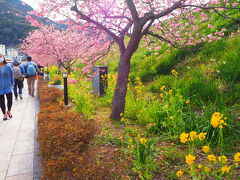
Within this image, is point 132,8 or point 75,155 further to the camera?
point 132,8

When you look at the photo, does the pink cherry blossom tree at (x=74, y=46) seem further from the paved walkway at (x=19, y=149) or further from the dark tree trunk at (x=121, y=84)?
the paved walkway at (x=19, y=149)

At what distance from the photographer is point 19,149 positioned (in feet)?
12.1

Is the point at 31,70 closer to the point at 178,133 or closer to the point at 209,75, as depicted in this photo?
the point at 209,75

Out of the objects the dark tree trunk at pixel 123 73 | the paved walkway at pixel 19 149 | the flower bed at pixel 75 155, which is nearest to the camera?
the flower bed at pixel 75 155

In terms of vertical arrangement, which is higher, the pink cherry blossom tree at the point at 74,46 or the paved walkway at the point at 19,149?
the pink cherry blossom tree at the point at 74,46

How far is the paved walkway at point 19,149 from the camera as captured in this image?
286 centimetres

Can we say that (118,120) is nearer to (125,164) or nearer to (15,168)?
(125,164)

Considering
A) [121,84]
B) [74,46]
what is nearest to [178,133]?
[121,84]

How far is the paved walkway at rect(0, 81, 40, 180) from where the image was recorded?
2863 mm

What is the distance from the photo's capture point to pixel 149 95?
18.4ft

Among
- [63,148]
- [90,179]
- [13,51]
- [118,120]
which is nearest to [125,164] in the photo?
[90,179]

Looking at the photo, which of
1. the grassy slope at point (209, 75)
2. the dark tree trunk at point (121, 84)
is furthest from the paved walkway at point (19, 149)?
the grassy slope at point (209, 75)

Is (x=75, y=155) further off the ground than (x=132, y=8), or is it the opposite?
(x=132, y=8)

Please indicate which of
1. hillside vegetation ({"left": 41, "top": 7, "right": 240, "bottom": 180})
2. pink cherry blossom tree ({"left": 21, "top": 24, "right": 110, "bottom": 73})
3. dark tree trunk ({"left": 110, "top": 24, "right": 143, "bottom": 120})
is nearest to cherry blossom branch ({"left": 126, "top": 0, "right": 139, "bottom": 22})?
dark tree trunk ({"left": 110, "top": 24, "right": 143, "bottom": 120})
